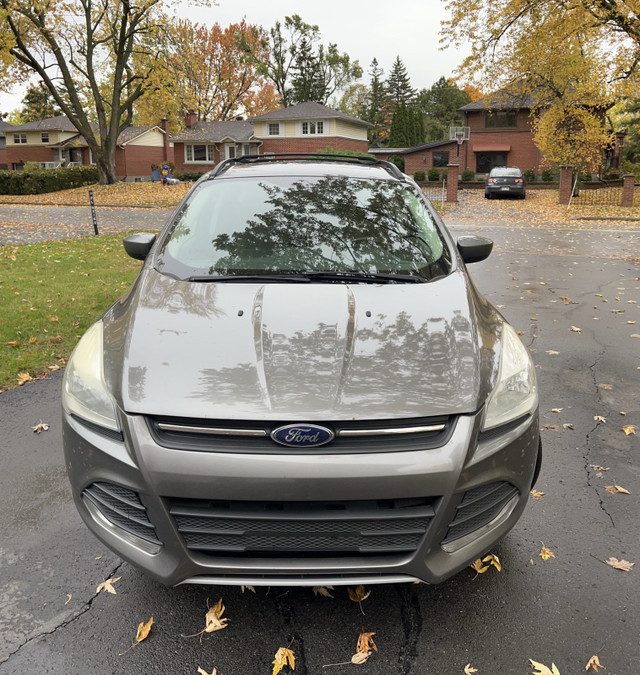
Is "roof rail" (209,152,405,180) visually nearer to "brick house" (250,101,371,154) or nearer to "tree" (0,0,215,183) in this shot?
"tree" (0,0,215,183)

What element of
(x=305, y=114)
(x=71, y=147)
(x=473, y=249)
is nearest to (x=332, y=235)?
(x=473, y=249)

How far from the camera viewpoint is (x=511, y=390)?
2473 millimetres

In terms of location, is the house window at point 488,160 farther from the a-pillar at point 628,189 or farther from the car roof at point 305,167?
the car roof at point 305,167

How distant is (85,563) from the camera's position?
2844 millimetres

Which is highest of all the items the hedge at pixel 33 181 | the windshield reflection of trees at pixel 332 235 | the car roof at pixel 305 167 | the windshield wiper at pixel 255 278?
the car roof at pixel 305 167

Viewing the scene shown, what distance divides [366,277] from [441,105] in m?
90.4

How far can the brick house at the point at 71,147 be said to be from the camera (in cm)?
5556

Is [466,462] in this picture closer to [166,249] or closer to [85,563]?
[85,563]

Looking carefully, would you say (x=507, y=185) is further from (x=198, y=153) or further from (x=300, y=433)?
(x=198, y=153)

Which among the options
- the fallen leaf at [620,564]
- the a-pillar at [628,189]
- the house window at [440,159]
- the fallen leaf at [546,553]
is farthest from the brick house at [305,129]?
the fallen leaf at [620,564]

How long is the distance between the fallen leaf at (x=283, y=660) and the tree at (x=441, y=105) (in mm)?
81749

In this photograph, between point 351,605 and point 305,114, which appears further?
point 305,114

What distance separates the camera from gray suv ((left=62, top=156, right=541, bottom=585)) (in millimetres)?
2059

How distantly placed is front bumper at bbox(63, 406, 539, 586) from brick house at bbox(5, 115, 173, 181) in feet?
186
